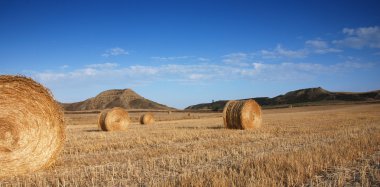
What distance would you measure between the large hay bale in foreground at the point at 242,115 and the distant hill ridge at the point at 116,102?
277 ft

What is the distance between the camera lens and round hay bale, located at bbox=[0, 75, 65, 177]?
303 inches

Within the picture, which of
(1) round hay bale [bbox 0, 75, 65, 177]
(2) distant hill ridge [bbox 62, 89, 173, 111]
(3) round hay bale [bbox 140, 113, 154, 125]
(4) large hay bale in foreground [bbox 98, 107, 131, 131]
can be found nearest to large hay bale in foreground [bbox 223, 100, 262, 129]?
(4) large hay bale in foreground [bbox 98, 107, 131, 131]

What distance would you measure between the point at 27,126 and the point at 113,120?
13127 millimetres

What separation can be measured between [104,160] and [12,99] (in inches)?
93.0

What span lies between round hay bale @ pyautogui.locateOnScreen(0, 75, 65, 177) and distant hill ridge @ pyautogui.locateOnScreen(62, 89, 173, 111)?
3680 inches

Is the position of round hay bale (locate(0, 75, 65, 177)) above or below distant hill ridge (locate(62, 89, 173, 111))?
below

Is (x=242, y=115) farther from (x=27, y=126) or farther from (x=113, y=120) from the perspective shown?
(x=27, y=126)

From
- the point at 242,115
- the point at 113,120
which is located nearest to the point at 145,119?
the point at 113,120

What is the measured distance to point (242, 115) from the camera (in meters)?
17.8

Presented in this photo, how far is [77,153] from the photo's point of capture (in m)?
10.3

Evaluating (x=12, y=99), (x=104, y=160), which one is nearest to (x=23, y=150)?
(x=12, y=99)

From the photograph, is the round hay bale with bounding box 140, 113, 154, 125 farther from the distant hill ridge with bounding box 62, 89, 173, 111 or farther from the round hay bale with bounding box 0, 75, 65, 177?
the distant hill ridge with bounding box 62, 89, 173, 111

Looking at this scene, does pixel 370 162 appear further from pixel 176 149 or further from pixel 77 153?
pixel 77 153

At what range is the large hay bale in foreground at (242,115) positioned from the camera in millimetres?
17875
